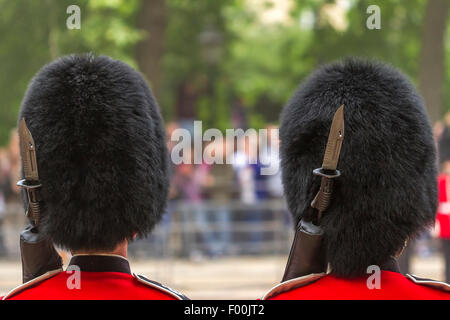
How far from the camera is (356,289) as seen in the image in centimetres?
287

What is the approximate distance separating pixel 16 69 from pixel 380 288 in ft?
37.7

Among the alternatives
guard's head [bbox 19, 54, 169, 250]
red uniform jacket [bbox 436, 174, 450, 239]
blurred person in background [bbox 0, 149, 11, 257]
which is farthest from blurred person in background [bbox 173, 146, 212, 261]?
guard's head [bbox 19, 54, 169, 250]

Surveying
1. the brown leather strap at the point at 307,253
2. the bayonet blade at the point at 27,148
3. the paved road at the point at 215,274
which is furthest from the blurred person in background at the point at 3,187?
the brown leather strap at the point at 307,253

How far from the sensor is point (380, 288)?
2.86 m

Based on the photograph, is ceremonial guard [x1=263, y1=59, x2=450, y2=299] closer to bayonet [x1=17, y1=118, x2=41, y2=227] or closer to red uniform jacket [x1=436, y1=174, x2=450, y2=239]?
bayonet [x1=17, y1=118, x2=41, y2=227]

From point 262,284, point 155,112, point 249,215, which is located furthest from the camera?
point 249,215

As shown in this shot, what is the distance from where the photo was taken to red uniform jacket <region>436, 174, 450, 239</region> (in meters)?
8.06

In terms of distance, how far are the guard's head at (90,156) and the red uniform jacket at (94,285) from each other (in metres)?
0.11

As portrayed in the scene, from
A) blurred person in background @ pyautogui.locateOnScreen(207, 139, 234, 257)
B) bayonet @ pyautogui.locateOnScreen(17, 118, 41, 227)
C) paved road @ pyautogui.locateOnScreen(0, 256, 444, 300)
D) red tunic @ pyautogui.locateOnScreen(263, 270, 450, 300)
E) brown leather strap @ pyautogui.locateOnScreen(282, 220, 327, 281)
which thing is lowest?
paved road @ pyautogui.locateOnScreen(0, 256, 444, 300)

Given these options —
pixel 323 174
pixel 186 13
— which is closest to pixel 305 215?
pixel 323 174

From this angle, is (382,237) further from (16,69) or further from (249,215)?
(16,69)

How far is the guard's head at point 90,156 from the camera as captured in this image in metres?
3.09

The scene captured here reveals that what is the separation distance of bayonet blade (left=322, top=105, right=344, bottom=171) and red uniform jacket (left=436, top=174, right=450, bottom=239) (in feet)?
17.7

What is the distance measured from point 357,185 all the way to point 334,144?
23 cm
